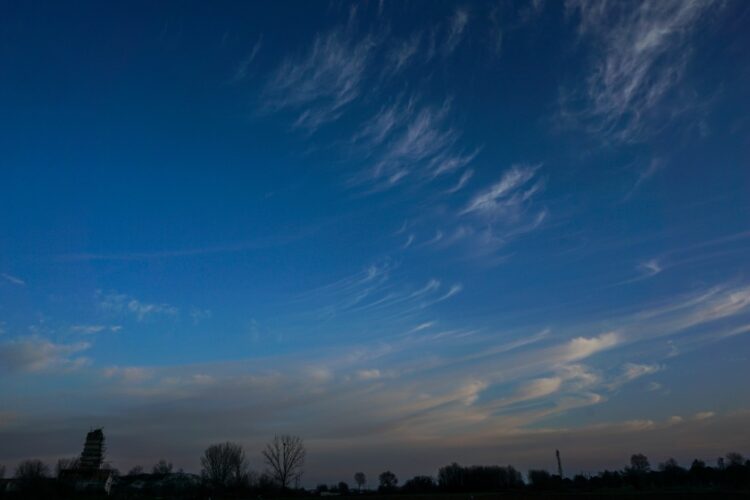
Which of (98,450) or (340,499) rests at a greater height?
(98,450)

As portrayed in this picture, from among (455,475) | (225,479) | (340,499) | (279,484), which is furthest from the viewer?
(455,475)

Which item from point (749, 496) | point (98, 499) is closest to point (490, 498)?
point (749, 496)

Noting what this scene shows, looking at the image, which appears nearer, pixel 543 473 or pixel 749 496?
pixel 749 496

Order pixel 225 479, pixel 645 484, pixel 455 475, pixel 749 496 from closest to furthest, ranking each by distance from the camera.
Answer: pixel 749 496 < pixel 225 479 < pixel 645 484 < pixel 455 475

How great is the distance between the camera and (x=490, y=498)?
86500 millimetres

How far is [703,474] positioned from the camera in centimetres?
16012

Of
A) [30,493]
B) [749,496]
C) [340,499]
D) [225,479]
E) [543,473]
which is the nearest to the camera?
[749,496]

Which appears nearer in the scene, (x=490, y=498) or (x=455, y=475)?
(x=490, y=498)

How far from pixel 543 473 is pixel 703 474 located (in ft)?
136

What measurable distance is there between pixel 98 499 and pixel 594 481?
5335 inches

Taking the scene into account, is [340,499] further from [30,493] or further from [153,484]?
[153,484]

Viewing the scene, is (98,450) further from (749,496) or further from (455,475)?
(749,496)

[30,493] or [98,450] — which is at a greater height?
[98,450]

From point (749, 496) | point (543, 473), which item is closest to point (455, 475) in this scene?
point (543, 473)
